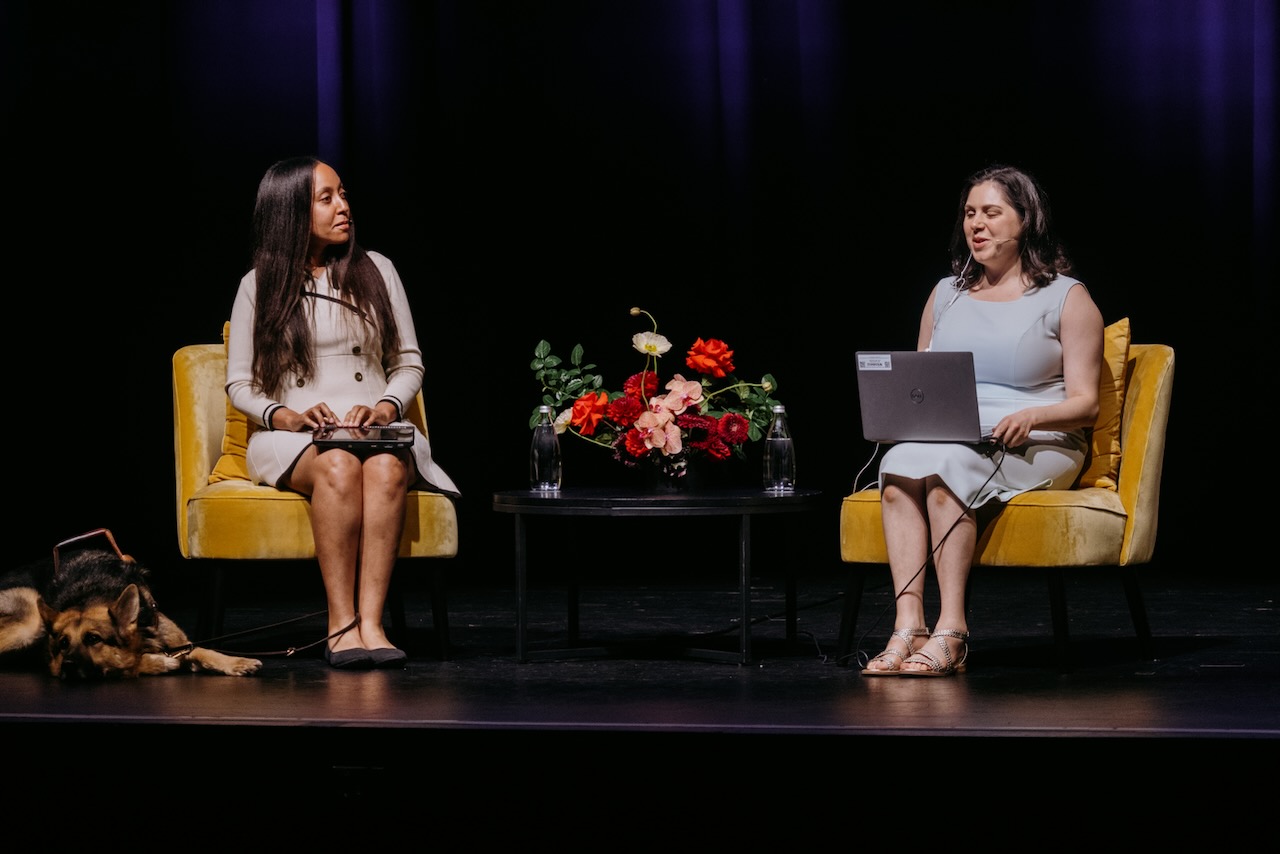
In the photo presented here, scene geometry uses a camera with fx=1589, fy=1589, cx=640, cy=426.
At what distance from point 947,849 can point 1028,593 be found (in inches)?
92.9

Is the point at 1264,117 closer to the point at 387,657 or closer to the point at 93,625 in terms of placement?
the point at 387,657

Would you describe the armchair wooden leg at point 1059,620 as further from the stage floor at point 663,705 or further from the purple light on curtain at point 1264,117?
the purple light on curtain at point 1264,117

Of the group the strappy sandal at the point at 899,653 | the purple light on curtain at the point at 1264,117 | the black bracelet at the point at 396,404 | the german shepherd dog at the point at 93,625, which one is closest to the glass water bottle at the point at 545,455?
the black bracelet at the point at 396,404

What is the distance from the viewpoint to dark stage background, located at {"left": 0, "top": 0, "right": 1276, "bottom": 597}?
5.23m

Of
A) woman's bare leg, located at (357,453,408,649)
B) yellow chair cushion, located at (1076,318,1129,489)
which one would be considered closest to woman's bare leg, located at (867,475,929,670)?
yellow chair cushion, located at (1076,318,1129,489)

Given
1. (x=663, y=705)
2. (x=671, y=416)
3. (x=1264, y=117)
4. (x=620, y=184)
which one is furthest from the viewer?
(x=620, y=184)

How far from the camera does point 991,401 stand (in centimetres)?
354

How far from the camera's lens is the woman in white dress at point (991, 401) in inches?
132

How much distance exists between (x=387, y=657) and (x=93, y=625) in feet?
2.03

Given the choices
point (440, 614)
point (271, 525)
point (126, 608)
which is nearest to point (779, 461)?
point (440, 614)

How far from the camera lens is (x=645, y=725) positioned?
269 centimetres

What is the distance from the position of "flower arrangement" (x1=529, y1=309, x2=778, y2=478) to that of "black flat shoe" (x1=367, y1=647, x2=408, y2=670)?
2.18ft

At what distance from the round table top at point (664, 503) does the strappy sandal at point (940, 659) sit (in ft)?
1.37

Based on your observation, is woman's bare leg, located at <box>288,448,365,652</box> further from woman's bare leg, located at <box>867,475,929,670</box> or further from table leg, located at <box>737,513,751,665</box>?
woman's bare leg, located at <box>867,475,929,670</box>
